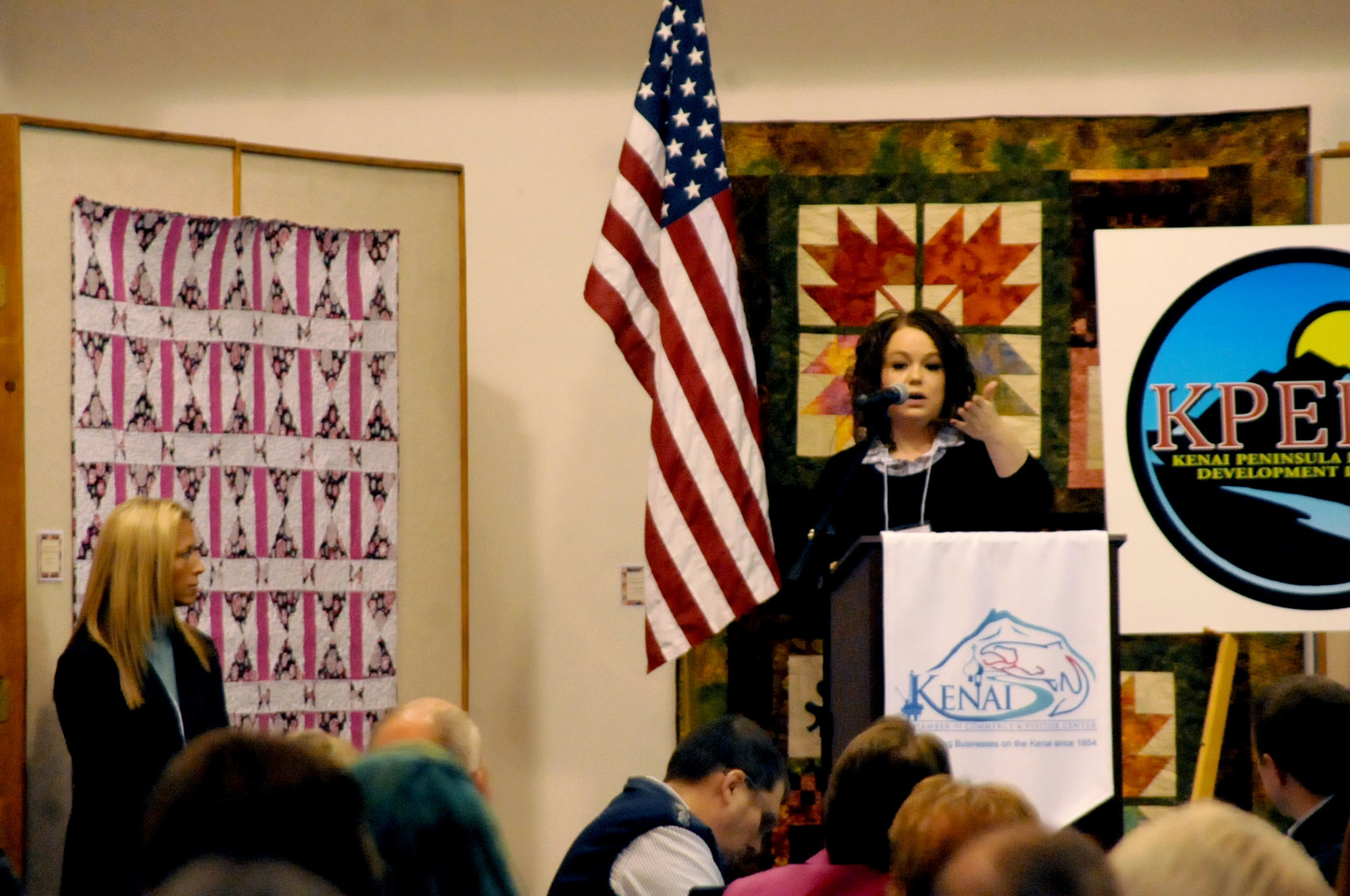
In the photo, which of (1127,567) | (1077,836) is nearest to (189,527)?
(1127,567)

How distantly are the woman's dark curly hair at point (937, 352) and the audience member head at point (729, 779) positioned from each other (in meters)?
1.00

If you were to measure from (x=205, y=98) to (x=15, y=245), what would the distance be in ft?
3.73

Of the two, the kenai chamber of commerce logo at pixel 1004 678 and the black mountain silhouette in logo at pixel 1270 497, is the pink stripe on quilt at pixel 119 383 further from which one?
the black mountain silhouette in logo at pixel 1270 497

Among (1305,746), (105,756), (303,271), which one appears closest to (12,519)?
(105,756)

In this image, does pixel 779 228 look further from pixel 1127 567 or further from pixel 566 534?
pixel 1127 567

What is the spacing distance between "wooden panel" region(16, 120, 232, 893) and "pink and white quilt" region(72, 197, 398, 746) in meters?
0.04

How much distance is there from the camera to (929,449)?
144 inches

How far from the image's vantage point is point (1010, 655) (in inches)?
112

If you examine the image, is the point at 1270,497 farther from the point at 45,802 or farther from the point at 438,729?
the point at 45,802

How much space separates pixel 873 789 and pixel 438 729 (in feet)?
2.23

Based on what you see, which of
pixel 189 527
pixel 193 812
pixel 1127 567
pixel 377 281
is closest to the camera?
pixel 193 812

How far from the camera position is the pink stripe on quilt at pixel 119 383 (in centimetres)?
421

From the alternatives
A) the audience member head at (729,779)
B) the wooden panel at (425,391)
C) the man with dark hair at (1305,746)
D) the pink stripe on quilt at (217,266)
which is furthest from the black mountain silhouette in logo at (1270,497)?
the pink stripe on quilt at (217,266)

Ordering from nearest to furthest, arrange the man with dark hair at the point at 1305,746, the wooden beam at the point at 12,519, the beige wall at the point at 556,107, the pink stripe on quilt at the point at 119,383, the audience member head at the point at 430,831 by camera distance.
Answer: the audience member head at the point at 430,831 → the man with dark hair at the point at 1305,746 → the wooden beam at the point at 12,519 → the pink stripe on quilt at the point at 119,383 → the beige wall at the point at 556,107
